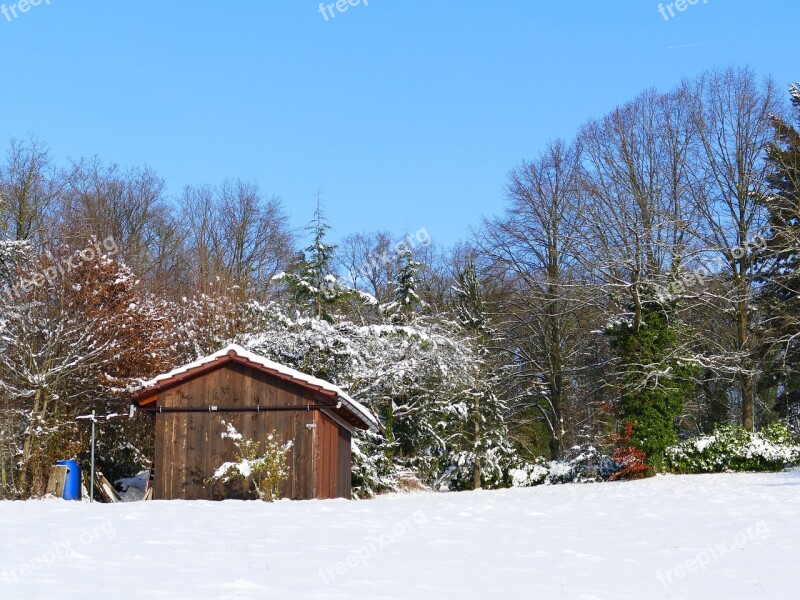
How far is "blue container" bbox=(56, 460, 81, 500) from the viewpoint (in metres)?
19.9

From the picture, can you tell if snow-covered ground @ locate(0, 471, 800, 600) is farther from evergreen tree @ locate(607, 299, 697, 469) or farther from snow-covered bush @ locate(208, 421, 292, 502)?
evergreen tree @ locate(607, 299, 697, 469)

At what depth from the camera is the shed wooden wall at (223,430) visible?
18.1 meters

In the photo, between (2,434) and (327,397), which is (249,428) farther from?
(2,434)

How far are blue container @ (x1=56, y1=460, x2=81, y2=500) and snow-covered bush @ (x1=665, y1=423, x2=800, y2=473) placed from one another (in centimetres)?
1805

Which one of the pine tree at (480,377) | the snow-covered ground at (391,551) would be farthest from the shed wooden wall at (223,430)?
the pine tree at (480,377)

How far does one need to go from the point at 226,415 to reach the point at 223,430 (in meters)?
0.32

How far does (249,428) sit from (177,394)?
1.77 meters

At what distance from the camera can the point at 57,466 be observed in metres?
19.8

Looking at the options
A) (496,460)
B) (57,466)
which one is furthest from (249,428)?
(496,460)

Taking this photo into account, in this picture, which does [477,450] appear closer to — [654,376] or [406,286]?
[406,286]

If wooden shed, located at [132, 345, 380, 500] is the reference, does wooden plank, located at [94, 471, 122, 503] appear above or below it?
below

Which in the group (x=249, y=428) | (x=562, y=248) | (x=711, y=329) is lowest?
(x=249, y=428)

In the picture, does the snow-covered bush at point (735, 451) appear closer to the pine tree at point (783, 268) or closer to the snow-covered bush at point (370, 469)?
the pine tree at point (783, 268)

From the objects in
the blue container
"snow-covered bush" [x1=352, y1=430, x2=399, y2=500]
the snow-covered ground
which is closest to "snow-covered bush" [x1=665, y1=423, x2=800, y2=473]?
"snow-covered bush" [x1=352, y1=430, x2=399, y2=500]
